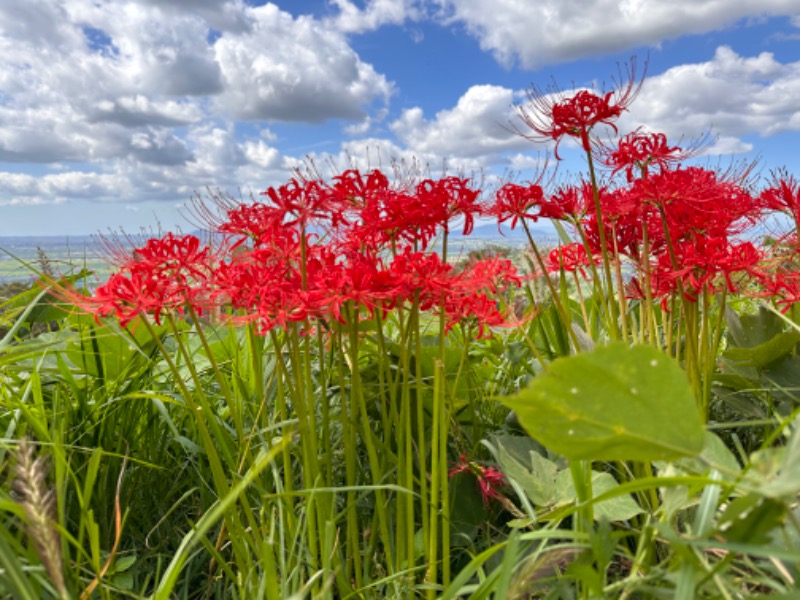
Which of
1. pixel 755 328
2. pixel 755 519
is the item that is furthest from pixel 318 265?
pixel 755 328

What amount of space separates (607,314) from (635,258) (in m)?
0.39

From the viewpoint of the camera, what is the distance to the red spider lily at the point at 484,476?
221 centimetres

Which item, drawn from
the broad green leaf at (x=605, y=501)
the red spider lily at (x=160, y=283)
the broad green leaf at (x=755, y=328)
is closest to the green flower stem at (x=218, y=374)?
the red spider lily at (x=160, y=283)

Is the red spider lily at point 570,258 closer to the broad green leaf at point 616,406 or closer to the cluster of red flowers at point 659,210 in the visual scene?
the cluster of red flowers at point 659,210

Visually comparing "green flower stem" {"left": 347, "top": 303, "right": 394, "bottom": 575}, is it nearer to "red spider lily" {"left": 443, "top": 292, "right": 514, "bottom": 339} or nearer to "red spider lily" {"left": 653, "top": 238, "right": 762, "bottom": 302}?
"red spider lily" {"left": 443, "top": 292, "right": 514, "bottom": 339}

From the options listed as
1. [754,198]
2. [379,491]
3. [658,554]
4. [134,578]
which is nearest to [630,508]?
[658,554]

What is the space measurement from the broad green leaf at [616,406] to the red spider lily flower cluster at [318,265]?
26.6 inches

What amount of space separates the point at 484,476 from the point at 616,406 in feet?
4.46

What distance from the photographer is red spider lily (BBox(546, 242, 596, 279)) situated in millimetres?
2691

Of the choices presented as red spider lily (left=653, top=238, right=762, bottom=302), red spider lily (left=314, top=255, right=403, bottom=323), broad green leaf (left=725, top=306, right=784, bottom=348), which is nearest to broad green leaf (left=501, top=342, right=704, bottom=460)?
red spider lily (left=314, top=255, right=403, bottom=323)

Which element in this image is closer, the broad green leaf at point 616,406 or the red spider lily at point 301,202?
the broad green leaf at point 616,406

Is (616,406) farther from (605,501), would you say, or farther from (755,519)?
(605,501)

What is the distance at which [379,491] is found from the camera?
193 centimetres

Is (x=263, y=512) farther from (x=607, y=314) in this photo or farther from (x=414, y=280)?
(x=607, y=314)
